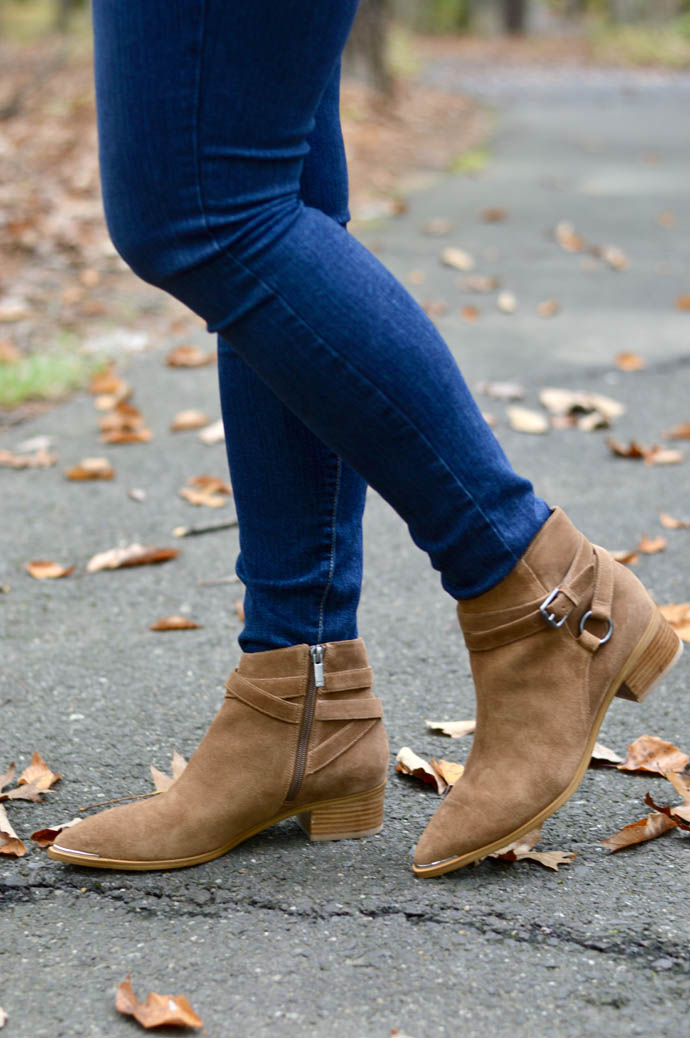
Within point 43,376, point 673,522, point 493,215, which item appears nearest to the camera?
point 673,522

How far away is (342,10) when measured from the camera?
1129 millimetres

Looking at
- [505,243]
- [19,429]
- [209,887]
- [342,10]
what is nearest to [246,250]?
[342,10]

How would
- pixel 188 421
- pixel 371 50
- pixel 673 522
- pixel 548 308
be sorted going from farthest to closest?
pixel 371 50 → pixel 548 308 → pixel 188 421 → pixel 673 522

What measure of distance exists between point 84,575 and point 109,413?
1170 millimetres

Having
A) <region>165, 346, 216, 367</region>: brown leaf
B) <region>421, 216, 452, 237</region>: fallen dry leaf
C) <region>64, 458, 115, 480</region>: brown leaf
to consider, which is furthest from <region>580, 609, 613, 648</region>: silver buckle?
<region>421, 216, 452, 237</region>: fallen dry leaf

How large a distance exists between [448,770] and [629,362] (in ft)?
8.31

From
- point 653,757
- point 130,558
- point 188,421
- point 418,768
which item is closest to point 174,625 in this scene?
point 130,558

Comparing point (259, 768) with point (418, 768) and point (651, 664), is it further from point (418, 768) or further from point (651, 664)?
point (651, 664)

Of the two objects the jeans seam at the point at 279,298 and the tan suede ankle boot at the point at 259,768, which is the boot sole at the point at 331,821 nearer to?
the tan suede ankle boot at the point at 259,768

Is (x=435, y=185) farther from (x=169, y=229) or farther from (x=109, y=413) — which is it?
(x=169, y=229)

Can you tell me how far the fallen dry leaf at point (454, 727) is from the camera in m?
1.78

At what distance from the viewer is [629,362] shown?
3895 millimetres

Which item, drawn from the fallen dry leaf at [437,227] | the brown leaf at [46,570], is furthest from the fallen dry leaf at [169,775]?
the fallen dry leaf at [437,227]

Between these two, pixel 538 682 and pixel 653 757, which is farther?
pixel 653 757
